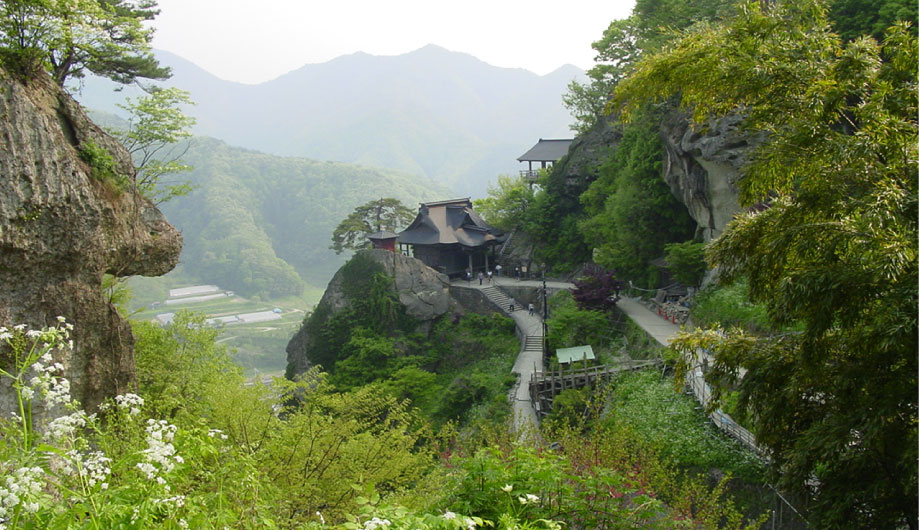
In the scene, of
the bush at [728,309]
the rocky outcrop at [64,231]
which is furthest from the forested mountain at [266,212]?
the rocky outcrop at [64,231]

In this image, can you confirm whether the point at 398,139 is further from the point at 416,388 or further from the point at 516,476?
the point at 516,476

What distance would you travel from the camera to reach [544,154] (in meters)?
35.8

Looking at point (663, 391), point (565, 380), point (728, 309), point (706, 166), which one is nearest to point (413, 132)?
point (706, 166)

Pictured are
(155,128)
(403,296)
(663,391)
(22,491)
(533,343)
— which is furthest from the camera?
(403,296)

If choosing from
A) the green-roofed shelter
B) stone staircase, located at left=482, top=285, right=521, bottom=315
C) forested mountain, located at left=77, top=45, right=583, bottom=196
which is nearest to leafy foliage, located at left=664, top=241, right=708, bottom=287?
the green-roofed shelter

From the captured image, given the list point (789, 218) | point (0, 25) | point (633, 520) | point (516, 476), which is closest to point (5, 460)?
point (516, 476)

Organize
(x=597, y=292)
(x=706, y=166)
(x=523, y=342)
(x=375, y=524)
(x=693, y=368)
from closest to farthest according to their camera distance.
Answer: (x=375, y=524), (x=693, y=368), (x=706, y=166), (x=597, y=292), (x=523, y=342)

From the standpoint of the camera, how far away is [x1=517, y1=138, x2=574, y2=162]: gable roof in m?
35.2

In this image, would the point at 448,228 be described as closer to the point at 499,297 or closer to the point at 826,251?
the point at 499,297

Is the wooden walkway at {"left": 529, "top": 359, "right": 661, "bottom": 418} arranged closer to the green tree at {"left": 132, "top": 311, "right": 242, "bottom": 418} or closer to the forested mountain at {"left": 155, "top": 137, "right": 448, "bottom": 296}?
the green tree at {"left": 132, "top": 311, "right": 242, "bottom": 418}

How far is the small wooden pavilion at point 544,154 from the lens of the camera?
114 feet

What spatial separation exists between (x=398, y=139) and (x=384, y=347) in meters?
148

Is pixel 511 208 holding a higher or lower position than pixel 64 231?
higher

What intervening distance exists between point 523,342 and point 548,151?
648 inches
